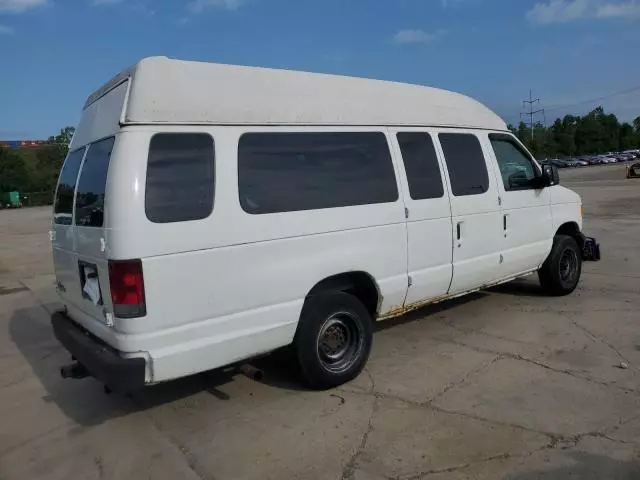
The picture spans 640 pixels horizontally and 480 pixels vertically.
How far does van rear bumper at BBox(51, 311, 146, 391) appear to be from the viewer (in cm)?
350

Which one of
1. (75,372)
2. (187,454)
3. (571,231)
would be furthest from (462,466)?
(571,231)

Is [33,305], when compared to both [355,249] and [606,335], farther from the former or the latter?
[606,335]

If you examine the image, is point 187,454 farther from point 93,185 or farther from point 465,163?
point 465,163

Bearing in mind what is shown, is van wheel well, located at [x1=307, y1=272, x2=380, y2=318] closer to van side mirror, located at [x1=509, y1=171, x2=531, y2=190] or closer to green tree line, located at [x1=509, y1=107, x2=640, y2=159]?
van side mirror, located at [x1=509, y1=171, x2=531, y2=190]

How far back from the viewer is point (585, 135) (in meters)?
133

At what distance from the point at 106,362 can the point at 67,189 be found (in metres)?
1.75

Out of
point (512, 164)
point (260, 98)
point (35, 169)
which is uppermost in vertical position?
point (35, 169)

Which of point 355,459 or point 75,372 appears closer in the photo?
point 355,459

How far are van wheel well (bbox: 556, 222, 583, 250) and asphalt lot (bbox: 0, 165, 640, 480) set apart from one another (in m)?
1.18

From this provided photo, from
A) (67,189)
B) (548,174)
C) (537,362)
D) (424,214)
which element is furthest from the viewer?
(548,174)

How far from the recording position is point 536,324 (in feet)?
20.0

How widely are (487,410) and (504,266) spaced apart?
2367 mm

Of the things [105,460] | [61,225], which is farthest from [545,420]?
[61,225]

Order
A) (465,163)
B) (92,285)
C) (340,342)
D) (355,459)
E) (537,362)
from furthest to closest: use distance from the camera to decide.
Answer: (465,163) → (537,362) → (340,342) → (92,285) → (355,459)
